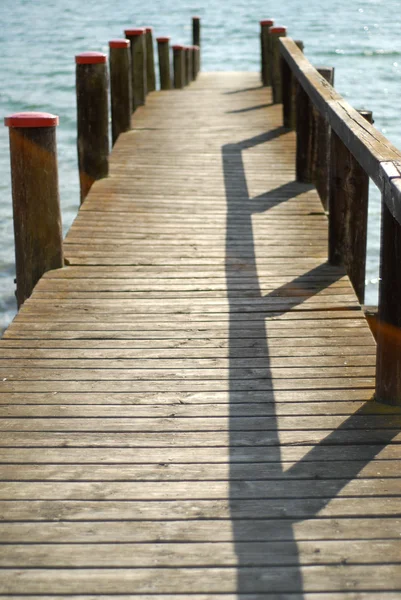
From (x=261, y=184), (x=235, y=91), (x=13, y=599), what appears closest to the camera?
(x=13, y=599)

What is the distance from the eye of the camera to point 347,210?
5520 millimetres

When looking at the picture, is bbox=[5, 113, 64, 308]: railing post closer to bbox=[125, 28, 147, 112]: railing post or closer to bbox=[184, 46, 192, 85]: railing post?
bbox=[125, 28, 147, 112]: railing post

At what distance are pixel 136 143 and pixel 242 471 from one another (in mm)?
6392

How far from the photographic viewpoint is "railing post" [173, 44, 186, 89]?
1567 cm

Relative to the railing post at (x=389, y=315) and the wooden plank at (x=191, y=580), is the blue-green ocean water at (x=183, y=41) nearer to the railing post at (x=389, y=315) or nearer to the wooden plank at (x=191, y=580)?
the railing post at (x=389, y=315)

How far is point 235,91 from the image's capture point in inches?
527

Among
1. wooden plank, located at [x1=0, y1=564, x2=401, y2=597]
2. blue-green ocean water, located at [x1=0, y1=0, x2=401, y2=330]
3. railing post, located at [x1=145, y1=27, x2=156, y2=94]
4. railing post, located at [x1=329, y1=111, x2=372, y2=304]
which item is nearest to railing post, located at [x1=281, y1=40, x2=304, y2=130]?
blue-green ocean water, located at [x1=0, y1=0, x2=401, y2=330]

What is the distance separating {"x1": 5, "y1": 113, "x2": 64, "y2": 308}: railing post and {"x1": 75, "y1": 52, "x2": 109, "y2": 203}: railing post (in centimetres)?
189

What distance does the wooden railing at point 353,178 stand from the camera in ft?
12.1

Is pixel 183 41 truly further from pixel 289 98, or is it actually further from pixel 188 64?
pixel 289 98

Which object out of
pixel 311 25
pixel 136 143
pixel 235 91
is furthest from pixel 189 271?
pixel 311 25

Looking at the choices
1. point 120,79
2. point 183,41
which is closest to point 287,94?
point 120,79

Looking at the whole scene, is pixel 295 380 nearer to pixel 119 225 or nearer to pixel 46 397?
pixel 46 397

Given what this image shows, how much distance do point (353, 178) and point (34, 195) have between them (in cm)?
177
